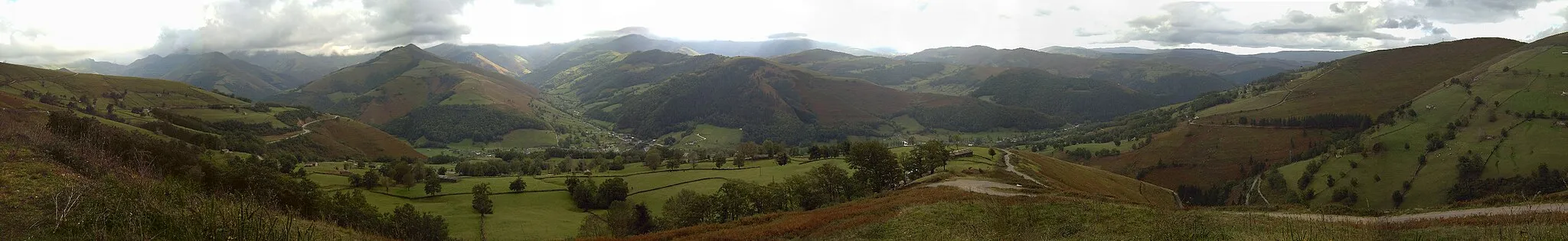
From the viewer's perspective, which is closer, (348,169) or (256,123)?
(348,169)

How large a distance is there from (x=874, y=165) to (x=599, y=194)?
45.6m

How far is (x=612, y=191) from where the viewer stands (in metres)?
94.4

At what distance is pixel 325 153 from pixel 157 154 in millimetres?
155271

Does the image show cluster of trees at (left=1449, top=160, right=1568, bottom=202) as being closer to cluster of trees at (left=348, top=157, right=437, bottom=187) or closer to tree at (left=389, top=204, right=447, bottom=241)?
tree at (left=389, top=204, right=447, bottom=241)

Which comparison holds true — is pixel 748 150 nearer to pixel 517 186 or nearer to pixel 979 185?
pixel 517 186

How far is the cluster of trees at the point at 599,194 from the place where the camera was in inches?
3669

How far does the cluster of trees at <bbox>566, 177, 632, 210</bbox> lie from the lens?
9319cm

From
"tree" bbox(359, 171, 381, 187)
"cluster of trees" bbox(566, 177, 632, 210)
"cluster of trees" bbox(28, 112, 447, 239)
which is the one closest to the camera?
"cluster of trees" bbox(28, 112, 447, 239)

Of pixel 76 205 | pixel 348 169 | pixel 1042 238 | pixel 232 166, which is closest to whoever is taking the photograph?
pixel 76 205

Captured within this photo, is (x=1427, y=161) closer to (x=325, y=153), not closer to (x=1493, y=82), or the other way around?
(x=1493, y=82)

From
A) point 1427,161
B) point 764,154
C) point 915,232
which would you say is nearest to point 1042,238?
point 915,232

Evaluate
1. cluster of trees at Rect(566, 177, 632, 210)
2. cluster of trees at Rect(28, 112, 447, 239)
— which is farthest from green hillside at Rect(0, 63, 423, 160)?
cluster of trees at Rect(28, 112, 447, 239)

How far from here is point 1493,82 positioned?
200 m

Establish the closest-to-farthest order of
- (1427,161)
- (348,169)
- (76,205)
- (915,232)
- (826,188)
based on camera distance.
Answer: (76,205) → (915,232) → (826,188) → (348,169) → (1427,161)
